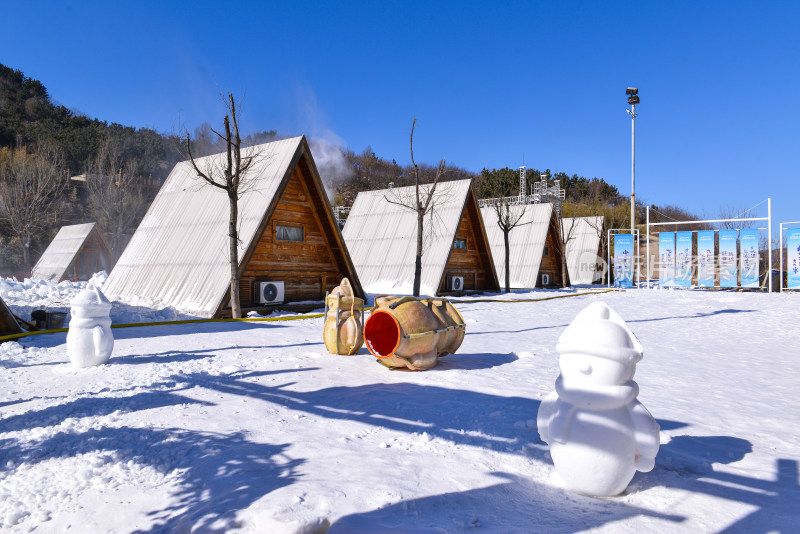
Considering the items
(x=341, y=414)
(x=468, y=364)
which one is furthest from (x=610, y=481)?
(x=468, y=364)

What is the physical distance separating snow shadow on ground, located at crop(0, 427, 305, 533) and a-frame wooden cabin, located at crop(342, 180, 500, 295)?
17967mm

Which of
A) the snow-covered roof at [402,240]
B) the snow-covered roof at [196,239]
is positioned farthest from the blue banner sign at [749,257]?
the snow-covered roof at [196,239]

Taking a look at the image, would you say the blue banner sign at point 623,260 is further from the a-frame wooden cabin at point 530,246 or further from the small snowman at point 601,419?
the small snowman at point 601,419

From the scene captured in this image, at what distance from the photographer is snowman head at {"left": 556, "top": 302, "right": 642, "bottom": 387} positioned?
3486 mm

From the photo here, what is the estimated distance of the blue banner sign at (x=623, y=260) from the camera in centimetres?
3355

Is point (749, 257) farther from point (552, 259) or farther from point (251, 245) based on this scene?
point (251, 245)

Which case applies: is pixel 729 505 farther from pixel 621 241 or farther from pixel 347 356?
pixel 621 241

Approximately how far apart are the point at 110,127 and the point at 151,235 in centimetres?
4275

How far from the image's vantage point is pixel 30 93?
52.5 m

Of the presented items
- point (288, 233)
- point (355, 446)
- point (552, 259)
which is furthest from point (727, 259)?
point (355, 446)

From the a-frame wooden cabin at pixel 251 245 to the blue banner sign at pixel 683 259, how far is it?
19.7 m

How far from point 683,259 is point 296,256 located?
2236 cm

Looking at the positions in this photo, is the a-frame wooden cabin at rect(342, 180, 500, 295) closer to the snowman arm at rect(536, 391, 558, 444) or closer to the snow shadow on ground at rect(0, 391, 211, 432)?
the snow shadow on ground at rect(0, 391, 211, 432)

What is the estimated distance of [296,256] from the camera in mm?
17047
